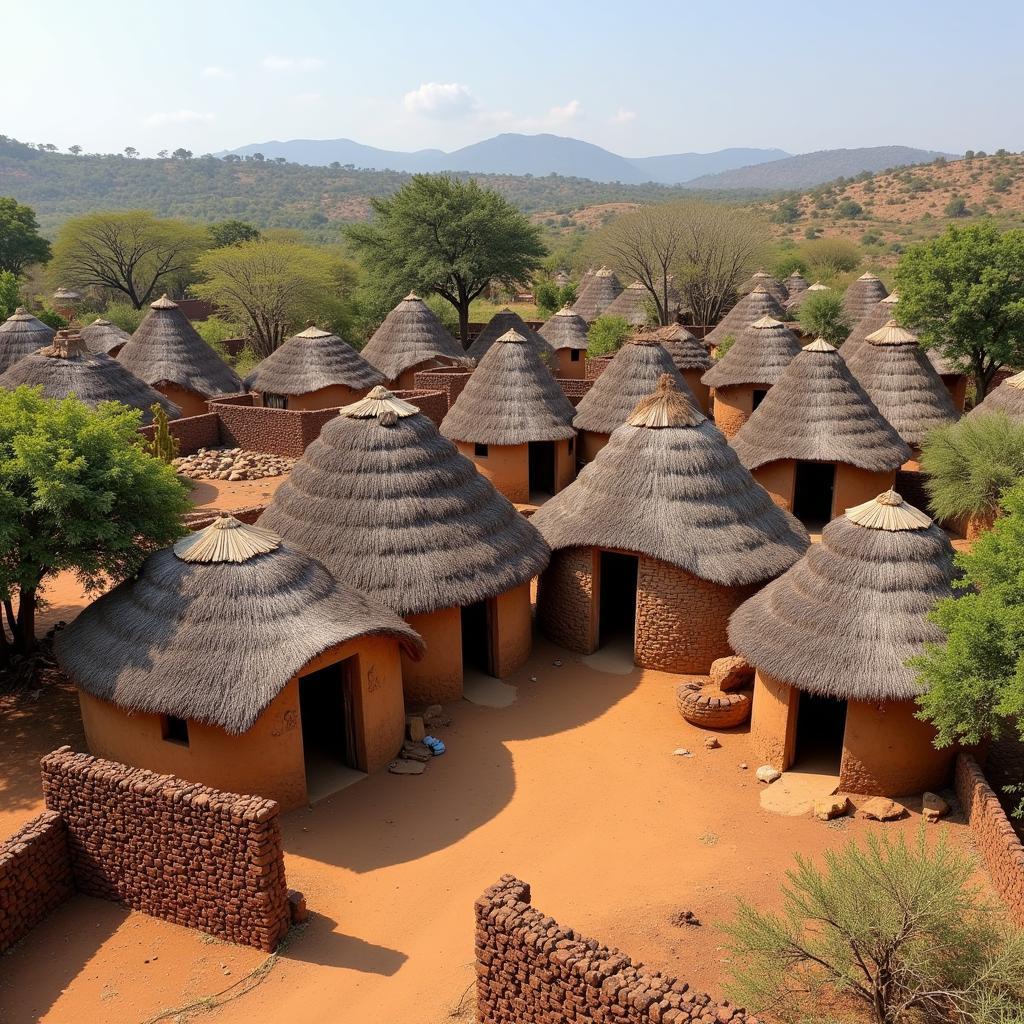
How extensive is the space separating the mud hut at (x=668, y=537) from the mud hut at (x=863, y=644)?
2143 millimetres

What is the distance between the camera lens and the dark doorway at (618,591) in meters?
17.9

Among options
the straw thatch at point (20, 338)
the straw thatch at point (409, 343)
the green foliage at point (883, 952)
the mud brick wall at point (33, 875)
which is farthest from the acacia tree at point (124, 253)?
the green foliage at point (883, 952)

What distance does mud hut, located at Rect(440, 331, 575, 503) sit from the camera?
23.4 metres

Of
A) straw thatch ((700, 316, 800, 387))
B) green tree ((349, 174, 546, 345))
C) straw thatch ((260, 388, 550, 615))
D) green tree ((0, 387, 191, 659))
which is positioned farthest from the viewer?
green tree ((349, 174, 546, 345))

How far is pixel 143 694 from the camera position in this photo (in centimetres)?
1068

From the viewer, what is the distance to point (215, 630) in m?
11.0

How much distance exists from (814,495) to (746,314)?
14.5m

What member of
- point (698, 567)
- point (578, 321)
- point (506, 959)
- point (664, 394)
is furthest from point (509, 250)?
point (506, 959)

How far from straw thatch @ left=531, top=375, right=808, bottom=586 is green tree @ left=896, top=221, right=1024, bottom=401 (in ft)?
41.8

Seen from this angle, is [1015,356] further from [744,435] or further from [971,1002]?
[971,1002]

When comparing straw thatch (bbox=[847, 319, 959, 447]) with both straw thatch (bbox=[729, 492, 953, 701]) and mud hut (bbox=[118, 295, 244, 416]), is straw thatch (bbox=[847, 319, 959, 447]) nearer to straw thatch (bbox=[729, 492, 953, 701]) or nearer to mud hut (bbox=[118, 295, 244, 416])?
straw thatch (bbox=[729, 492, 953, 701])

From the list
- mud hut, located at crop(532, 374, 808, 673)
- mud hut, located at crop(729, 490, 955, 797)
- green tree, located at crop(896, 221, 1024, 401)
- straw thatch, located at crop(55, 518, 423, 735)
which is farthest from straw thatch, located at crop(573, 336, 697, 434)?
straw thatch, located at crop(55, 518, 423, 735)

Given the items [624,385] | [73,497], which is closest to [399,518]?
[73,497]

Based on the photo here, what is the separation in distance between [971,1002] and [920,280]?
23.0 m
